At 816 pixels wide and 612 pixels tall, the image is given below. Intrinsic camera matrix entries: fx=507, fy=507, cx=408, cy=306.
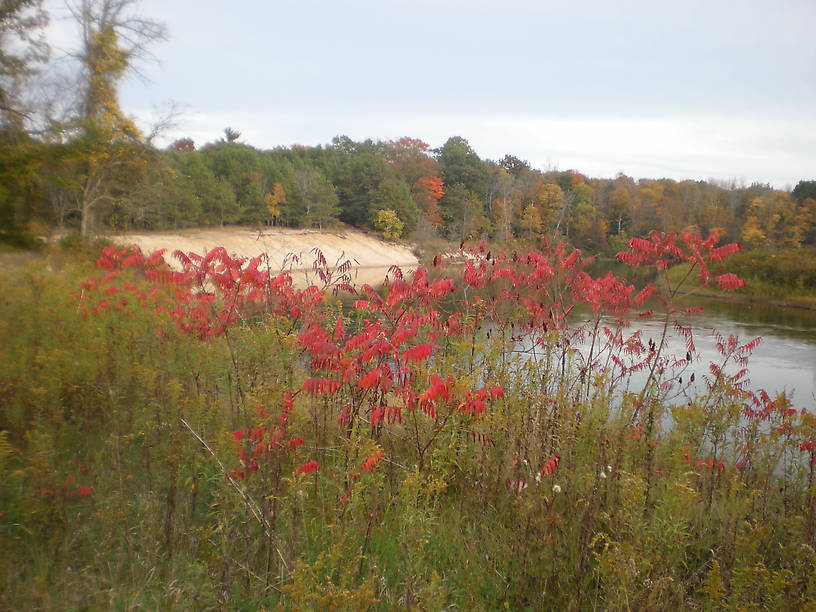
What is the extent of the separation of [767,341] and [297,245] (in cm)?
2836

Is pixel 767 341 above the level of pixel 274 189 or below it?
below

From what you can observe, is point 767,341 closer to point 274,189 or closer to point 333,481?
point 333,481

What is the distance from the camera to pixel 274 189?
130 feet

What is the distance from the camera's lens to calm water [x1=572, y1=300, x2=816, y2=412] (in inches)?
431

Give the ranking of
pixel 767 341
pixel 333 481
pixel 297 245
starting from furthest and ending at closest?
1. pixel 297 245
2. pixel 767 341
3. pixel 333 481

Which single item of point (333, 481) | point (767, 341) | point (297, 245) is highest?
point (297, 245)

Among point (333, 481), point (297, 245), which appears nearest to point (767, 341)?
point (333, 481)

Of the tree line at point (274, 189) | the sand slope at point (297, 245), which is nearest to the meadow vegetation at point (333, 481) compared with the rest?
the tree line at point (274, 189)

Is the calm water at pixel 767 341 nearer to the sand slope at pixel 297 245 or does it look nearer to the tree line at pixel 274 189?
the tree line at pixel 274 189

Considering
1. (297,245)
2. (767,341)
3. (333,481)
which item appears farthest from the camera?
(297,245)

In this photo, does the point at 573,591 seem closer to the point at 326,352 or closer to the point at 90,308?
the point at 326,352

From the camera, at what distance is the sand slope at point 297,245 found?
1063 inches

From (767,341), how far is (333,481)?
17426mm

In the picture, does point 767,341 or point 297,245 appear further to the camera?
point 297,245
